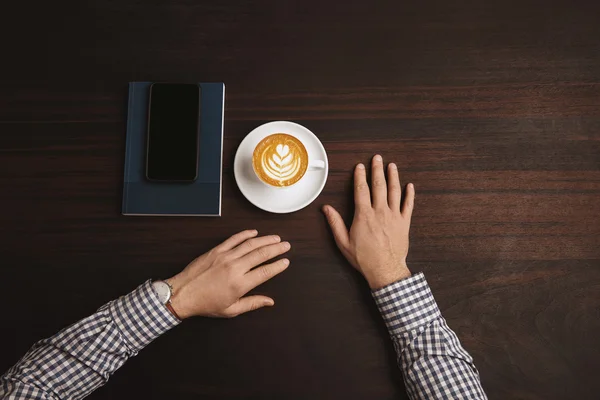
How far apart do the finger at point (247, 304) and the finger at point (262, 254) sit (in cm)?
6

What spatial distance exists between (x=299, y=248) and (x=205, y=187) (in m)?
0.24

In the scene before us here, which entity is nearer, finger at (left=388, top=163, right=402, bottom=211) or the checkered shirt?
the checkered shirt

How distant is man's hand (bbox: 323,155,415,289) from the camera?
0.93 metres

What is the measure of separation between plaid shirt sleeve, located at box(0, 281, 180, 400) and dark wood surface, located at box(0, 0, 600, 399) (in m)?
0.06

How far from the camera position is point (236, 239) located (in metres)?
0.95

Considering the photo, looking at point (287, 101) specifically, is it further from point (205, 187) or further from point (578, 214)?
point (578, 214)

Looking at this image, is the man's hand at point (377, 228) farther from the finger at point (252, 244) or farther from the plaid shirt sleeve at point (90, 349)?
the plaid shirt sleeve at point (90, 349)

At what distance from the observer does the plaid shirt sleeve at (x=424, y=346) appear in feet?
2.81

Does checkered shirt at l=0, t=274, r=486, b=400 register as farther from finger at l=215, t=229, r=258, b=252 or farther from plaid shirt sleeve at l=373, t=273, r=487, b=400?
finger at l=215, t=229, r=258, b=252

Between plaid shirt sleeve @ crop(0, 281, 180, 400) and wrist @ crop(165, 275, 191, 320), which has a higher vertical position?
wrist @ crop(165, 275, 191, 320)

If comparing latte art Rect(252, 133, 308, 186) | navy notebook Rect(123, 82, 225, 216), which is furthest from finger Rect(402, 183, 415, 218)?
navy notebook Rect(123, 82, 225, 216)

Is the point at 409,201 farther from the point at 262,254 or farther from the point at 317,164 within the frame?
the point at 262,254

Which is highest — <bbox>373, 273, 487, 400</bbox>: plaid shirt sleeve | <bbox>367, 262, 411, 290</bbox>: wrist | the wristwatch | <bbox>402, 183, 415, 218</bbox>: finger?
<bbox>402, 183, 415, 218</bbox>: finger

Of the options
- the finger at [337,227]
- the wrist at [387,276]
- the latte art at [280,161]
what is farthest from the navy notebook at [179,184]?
the wrist at [387,276]
